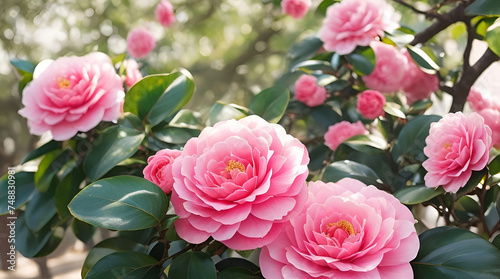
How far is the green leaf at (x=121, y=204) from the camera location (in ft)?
1.14

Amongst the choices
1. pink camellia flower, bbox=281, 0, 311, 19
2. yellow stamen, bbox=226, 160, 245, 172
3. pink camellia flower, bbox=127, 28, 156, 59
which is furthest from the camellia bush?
pink camellia flower, bbox=127, 28, 156, 59

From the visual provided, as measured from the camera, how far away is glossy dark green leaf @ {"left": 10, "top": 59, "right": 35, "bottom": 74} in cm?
61

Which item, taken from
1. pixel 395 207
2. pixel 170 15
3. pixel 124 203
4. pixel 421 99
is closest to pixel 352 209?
pixel 395 207

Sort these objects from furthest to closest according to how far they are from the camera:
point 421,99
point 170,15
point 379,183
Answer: point 170,15 → point 421,99 → point 379,183

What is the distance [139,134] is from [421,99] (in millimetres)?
494

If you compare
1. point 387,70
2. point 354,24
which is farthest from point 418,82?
point 354,24

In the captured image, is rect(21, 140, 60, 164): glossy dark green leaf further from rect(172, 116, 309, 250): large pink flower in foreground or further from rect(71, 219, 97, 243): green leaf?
rect(172, 116, 309, 250): large pink flower in foreground

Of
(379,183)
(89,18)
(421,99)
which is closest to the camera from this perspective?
(379,183)

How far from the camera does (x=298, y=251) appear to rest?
1.06 ft

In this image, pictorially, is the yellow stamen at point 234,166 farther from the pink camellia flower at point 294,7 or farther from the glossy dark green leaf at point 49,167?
the pink camellia flower at point 294,7

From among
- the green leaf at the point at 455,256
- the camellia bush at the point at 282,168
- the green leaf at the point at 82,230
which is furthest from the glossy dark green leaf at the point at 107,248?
the green leaf at the point at 455,256

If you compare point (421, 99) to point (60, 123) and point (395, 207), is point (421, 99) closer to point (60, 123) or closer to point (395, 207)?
point (395, 207)

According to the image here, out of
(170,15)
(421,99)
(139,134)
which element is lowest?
(170,15)

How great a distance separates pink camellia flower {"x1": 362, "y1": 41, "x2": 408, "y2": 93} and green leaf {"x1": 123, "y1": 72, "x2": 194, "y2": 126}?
0.33 meters
